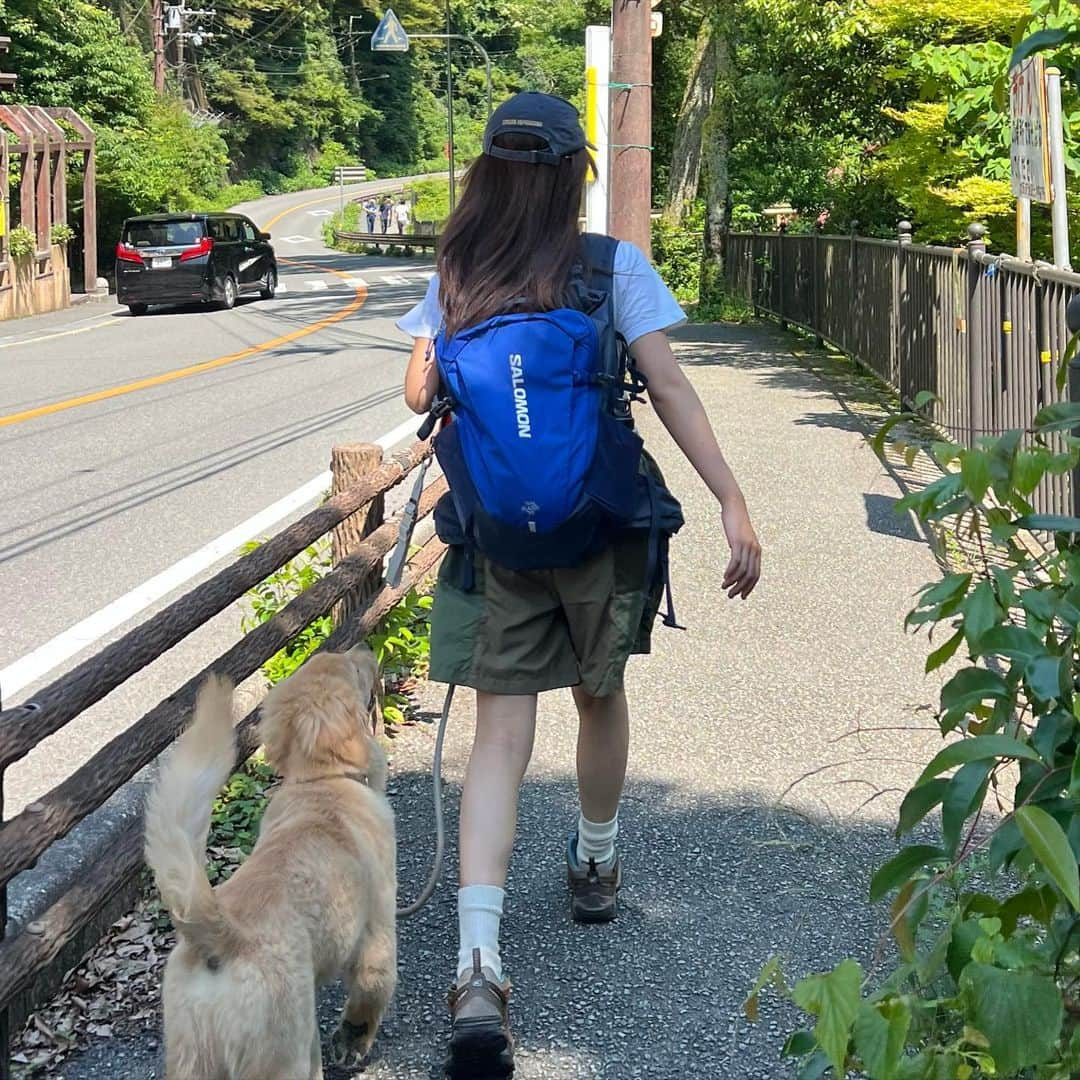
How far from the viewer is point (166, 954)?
360cm

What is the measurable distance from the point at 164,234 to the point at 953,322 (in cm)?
1975

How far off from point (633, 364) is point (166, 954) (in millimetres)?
1850

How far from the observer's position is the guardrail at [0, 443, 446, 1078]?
9.31 ft

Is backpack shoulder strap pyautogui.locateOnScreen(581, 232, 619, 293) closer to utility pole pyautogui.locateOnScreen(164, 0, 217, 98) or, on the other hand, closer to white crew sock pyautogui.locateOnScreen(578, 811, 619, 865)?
white crew sock pyautogui.locateOnScreen(578, 811, 619, 865)

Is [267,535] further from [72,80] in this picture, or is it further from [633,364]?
[72,80]

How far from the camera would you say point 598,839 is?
3791 millimetres

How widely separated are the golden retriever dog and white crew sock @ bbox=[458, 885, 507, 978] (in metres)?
0.16

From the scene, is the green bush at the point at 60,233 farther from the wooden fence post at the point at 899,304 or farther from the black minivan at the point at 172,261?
the wooden fence post at the point at 899,304

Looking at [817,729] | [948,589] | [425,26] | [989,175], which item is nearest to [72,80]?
[989,175]

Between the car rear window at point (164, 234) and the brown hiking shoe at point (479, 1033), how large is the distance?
1010 inches

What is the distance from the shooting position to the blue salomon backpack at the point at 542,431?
3043 millimetres

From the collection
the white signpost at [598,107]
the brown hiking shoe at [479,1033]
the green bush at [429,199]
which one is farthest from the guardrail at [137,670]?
the green bush at [429,199]

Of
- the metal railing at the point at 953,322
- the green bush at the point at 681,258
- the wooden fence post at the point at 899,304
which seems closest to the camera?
the metal railing at the point at 953,322

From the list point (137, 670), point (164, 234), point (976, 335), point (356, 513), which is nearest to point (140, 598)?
point (356, 513)
